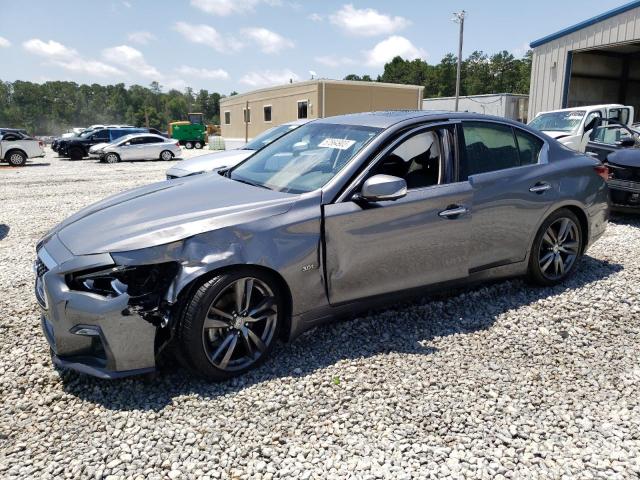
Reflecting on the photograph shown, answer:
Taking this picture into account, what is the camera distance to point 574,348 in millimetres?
3553

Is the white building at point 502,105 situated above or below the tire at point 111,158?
above

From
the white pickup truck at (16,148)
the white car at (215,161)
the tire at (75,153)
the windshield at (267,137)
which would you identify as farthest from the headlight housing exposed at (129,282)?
the tire at (75,153)

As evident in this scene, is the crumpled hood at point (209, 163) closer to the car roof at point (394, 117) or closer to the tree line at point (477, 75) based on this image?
the car roof at point (394, 117)

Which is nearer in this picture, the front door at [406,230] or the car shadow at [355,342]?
the car shadow at [355,342]

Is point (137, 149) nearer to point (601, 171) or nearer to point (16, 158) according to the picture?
point (16, 158)

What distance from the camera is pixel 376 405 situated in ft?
9.39

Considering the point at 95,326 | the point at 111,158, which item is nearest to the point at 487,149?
the point at 95,326

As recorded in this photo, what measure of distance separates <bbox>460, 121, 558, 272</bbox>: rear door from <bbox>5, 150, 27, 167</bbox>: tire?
2201cm

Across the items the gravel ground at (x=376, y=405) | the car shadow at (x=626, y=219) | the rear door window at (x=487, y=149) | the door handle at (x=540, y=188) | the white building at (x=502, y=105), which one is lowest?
the gravel ground at (x=376, y=405)

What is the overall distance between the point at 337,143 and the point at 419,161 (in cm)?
65

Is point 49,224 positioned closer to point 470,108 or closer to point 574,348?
point 574,348

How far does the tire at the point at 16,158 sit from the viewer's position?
816 inches

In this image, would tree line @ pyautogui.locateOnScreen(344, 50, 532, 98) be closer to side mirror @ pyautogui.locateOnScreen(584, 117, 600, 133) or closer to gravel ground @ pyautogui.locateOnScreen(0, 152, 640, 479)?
side mirror @ pyautogui.locateOnScreen(584, 117, 600, 133)

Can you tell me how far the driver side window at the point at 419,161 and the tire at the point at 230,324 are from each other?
1.32 m
